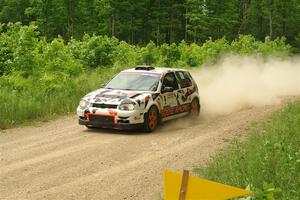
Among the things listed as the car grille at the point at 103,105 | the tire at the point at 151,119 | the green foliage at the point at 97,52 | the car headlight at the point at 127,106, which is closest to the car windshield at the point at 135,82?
the tire at the point at 151,119

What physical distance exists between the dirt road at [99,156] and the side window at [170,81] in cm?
111

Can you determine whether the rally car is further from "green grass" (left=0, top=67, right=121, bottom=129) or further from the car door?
"green grass" (left=0, top=67, right=121, bottom=129)

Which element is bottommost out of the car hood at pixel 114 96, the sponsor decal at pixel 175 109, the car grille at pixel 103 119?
the sponsor decal at pixel 175 109

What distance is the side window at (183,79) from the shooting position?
15479 mm

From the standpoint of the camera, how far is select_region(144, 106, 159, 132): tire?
44.2ft

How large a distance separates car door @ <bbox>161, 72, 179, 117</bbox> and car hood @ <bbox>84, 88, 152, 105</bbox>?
758 millimetres

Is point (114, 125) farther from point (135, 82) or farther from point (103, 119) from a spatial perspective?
point (135, 82)

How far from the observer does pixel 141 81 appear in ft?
47.3

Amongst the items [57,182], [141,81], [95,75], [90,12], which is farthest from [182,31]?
[57,182]

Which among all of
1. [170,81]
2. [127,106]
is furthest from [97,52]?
[127,106]

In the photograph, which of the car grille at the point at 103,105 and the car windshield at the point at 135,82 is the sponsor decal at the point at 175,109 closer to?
the car windshield at the point at 135,82

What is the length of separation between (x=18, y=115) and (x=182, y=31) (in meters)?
62.4

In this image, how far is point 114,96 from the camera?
13500 mm

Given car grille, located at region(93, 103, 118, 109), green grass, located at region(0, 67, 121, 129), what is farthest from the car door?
green grass, located at region(0, 67, 121, 129)
